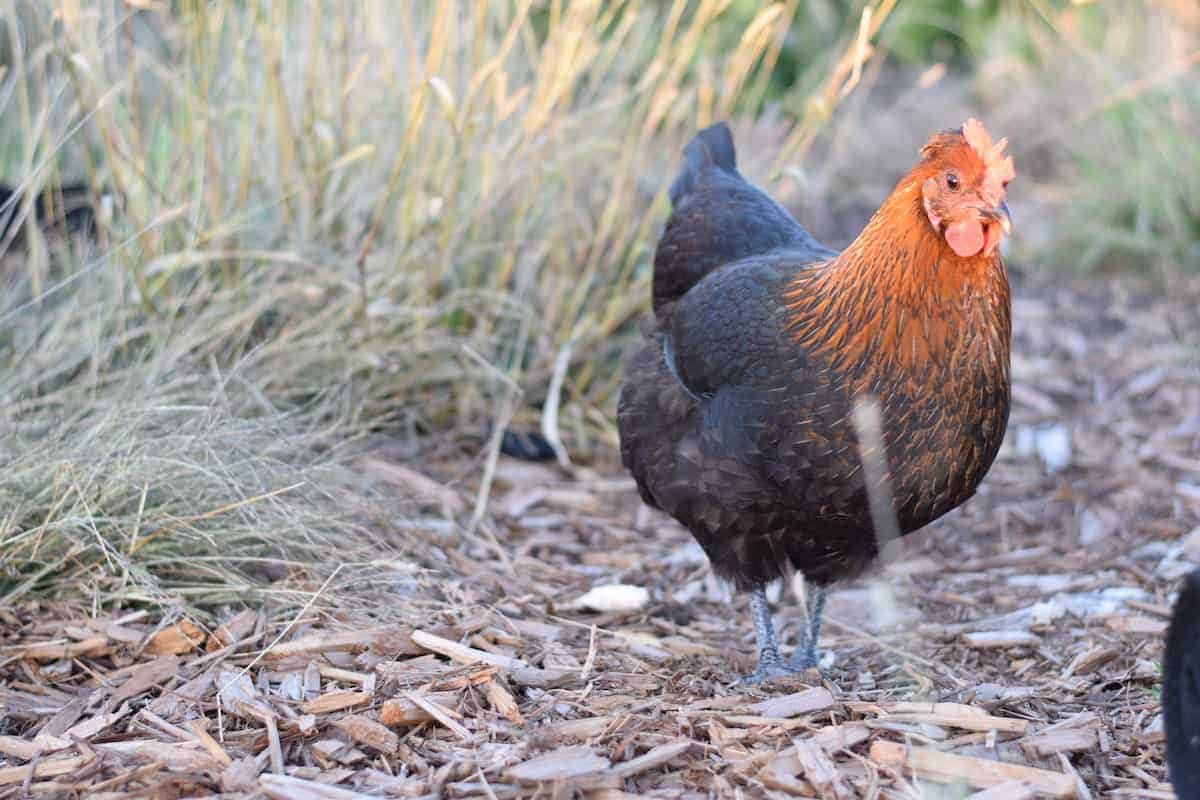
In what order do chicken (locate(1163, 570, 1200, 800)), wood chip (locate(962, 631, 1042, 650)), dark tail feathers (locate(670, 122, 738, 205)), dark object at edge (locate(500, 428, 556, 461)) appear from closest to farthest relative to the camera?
1. chicken (locate(1163, 570, 1200, 800))
2. wood chip (locate(962, 631, 1042, 650))
3. dark tail feathers (locate(670, 122, 738, 205))
4. dark object at edge (locate(500, 428, 556, 461))

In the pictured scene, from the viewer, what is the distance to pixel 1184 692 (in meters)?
2.06

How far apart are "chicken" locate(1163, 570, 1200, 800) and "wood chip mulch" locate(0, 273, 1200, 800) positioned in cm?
25

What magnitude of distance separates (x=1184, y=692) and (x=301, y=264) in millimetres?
3119

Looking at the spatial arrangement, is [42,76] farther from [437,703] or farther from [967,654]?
[967,654]

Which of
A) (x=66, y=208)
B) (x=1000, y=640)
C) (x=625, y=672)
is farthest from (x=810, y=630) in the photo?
(x=66, y=208)

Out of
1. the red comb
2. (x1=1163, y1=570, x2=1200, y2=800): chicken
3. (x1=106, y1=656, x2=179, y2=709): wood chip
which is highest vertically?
the red comb

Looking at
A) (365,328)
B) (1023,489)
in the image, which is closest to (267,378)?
(365,328)

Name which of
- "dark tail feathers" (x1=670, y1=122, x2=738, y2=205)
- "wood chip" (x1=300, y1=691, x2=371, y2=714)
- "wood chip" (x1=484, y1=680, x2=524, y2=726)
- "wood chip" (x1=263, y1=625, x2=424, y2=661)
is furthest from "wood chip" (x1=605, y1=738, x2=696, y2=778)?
"dark tail feathers" (x1=670, y1=122, x2=738, y2=205)

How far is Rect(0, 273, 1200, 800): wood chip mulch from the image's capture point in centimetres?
234

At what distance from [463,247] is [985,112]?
501cm

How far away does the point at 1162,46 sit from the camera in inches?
274

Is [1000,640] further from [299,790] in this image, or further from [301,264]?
[301,264]

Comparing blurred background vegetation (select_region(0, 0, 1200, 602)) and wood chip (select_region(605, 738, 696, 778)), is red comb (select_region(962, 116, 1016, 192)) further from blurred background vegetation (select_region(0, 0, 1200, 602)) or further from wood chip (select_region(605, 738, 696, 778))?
wood chip (select_region(605, 738, 696, 778))

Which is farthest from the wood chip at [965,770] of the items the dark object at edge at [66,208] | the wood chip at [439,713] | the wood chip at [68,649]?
the dark object at edge at [66,208]
